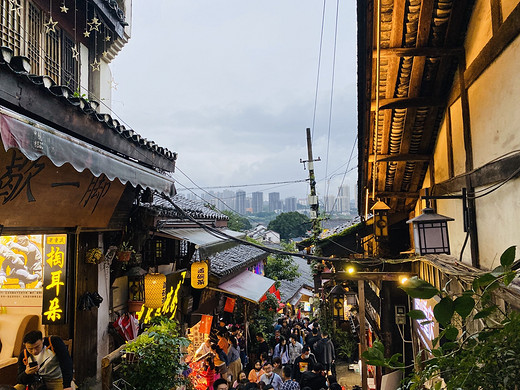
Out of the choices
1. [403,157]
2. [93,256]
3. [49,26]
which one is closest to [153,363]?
[93,256]

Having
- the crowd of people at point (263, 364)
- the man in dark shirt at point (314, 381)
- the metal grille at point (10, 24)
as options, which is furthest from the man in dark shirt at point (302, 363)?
the metal grille at point (10, 24)

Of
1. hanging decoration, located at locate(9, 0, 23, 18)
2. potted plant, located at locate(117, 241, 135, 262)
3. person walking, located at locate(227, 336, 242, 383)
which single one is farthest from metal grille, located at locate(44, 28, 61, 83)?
person walking, located at locate(227, 336, 242, 383)

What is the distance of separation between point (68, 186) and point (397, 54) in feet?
21.6

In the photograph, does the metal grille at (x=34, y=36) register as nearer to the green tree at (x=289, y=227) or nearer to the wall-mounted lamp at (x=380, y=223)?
the wall-mounted lamp at (x=380, y=223)

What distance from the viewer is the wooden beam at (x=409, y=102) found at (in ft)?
26.8

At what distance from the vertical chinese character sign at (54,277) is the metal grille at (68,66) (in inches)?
222

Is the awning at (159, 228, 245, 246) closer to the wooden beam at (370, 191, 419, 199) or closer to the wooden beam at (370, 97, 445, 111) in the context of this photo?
the wooden beam at (370, 191, 419, 199)

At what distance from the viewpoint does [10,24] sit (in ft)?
28.2

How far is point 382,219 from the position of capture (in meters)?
12.5

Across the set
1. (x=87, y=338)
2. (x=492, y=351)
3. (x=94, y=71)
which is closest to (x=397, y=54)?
(x=492, y=351)

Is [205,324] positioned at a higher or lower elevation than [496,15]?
lower

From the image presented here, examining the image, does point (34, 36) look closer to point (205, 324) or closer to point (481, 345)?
point (481, 345)

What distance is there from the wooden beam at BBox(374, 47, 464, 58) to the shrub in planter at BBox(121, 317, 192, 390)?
7.40m

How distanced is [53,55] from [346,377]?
60.6 feet
